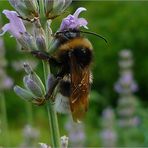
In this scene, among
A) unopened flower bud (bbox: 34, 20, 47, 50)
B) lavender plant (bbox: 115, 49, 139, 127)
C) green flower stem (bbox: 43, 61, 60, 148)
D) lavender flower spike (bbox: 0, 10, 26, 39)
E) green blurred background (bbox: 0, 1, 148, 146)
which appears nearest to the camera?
green flower stem (bbox: 43, 61, 60, 148)

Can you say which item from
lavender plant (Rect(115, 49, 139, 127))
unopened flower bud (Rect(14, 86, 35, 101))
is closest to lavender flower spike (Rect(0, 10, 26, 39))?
unopened flower bud (Rect(14, 86, 35, 101))

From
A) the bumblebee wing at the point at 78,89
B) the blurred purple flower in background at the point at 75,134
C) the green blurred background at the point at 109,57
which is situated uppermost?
the green blurred background at the point at 109,57

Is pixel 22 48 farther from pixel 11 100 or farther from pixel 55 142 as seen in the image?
pixel 11 100

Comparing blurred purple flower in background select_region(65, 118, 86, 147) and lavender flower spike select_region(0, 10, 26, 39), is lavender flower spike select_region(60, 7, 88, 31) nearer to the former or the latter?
lavender flower spike select_region(0, 10, 26, 39)

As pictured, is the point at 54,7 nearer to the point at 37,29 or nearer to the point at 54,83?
the point at 37,29

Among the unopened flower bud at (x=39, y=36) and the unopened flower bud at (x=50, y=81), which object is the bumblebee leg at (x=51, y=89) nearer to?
the unopened flower bud at (x=50, y=81)

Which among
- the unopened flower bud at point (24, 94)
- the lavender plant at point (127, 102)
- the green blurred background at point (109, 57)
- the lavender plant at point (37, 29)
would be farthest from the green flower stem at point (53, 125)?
the green blurred background at point (109, 57)
